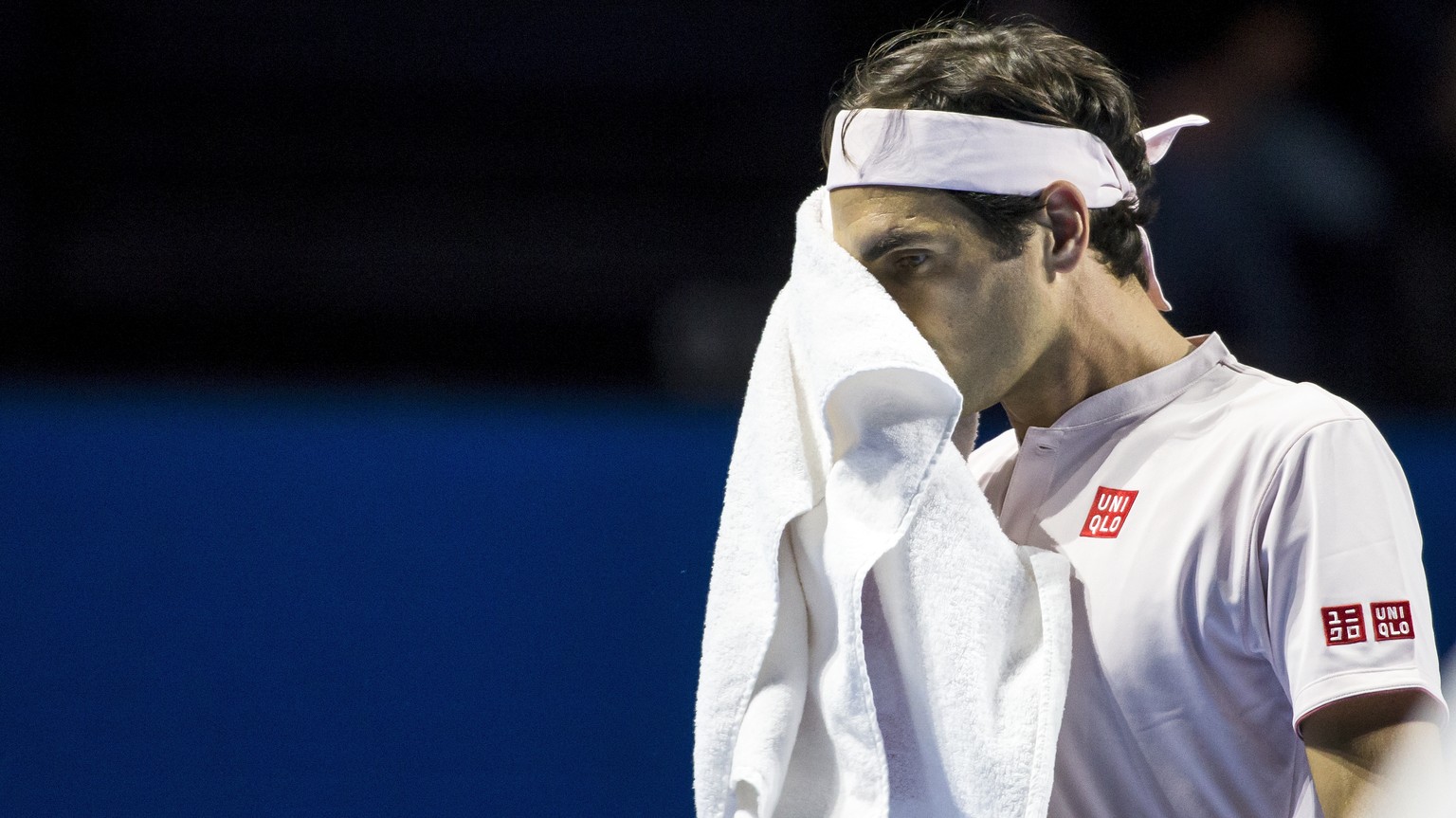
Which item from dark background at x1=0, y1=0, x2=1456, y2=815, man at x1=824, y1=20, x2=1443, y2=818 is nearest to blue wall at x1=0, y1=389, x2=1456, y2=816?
dark background at x1=0, y1=0, x2=1456, y2=815

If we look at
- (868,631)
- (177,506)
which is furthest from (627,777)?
(868,631)

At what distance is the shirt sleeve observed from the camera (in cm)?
72

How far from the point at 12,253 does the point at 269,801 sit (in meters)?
0.92

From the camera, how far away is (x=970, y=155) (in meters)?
0.88

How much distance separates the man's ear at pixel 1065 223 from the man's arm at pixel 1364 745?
0.33 meters

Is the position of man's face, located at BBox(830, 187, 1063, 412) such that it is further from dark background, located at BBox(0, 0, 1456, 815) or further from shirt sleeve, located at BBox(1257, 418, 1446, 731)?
dark background, located at BBox(0, 0, 1456, 815)

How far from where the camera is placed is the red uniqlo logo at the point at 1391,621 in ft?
2.38

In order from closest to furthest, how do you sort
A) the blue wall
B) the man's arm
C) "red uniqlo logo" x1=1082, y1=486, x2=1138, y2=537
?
the man's arm < "red uniqlo logo" x1=1082, y1=486, x2=1138, y2=537 < the blue wall

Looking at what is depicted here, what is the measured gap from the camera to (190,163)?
205 cm

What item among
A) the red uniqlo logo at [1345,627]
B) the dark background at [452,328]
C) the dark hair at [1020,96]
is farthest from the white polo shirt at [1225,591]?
the dark background at [452,328]

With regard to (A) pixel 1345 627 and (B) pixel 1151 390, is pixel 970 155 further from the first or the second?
(A) pixel 1345 627

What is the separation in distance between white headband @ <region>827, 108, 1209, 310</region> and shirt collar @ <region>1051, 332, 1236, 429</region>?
4.6 inches

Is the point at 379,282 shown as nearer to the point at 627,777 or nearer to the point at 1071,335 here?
the point at 627,777

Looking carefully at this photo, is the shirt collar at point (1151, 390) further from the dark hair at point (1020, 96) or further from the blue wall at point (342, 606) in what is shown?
the blue wall at point (342, 606)
